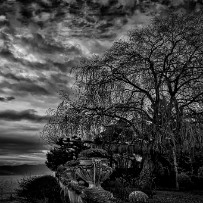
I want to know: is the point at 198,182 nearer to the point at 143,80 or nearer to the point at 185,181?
the point at 185,181

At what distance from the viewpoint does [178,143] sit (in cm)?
1284

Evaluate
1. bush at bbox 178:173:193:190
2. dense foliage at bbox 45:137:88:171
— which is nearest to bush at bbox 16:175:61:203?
dense foliage at bbox 45:137:88:171

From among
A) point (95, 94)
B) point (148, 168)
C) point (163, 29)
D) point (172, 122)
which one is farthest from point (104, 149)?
point (163, 29)

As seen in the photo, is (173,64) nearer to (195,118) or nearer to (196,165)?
(195,118)

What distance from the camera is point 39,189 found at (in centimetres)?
1633

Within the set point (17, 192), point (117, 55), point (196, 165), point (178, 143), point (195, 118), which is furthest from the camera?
point (17, 192)

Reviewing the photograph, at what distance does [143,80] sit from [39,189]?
8824mm

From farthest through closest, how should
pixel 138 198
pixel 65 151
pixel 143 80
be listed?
pixel 65 151
pixel 143 80
pixel 138 198

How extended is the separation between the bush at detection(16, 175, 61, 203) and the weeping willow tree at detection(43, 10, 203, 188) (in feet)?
11.0

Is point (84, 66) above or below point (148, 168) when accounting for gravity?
above

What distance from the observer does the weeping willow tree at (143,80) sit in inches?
512

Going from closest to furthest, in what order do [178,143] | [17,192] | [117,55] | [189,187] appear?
[178,143]
[117,55]
[189,187]
[17,192]

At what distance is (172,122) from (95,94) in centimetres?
373

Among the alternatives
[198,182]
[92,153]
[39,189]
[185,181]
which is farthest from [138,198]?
[39,189]
